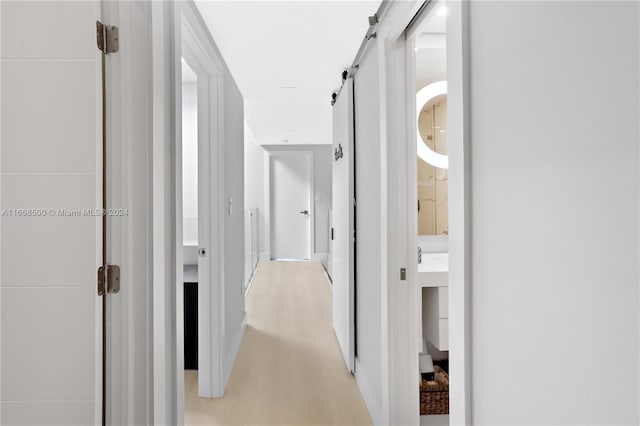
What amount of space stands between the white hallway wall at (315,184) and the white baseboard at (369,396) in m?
4.97

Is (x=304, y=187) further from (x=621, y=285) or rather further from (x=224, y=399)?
(x=621, y=285)

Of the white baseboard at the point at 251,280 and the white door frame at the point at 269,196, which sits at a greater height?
the white door frame at the point at 269,196

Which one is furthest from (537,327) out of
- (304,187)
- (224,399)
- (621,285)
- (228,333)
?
(304,187)

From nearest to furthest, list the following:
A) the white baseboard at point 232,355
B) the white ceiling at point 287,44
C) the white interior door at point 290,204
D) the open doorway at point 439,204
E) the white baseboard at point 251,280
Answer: the open doorway at point 439,204 → the white ceiling at point 287,44 → the white baseboard at point 232,355 → the white baseboard at point 251,280 → the white interior door at point 290,204

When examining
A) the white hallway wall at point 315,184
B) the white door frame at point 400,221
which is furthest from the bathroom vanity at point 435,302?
the white hallway wall at point 315,184

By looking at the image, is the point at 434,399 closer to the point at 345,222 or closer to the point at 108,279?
the point at 345,222

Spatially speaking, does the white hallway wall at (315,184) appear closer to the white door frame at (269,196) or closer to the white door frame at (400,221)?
the white door frame at (269,196)

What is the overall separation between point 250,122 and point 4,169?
4328 mm

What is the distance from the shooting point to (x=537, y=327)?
737 mm

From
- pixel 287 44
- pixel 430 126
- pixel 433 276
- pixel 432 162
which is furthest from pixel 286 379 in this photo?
pixel 287 44

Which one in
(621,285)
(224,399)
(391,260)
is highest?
(621,285)

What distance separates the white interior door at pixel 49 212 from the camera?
1153 mm

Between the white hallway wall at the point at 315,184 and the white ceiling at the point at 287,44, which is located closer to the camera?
the white ceiling at the point at 287,44

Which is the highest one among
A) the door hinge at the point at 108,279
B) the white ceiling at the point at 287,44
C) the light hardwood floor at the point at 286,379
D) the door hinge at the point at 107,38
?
the white ceiling at the point at 287,44
